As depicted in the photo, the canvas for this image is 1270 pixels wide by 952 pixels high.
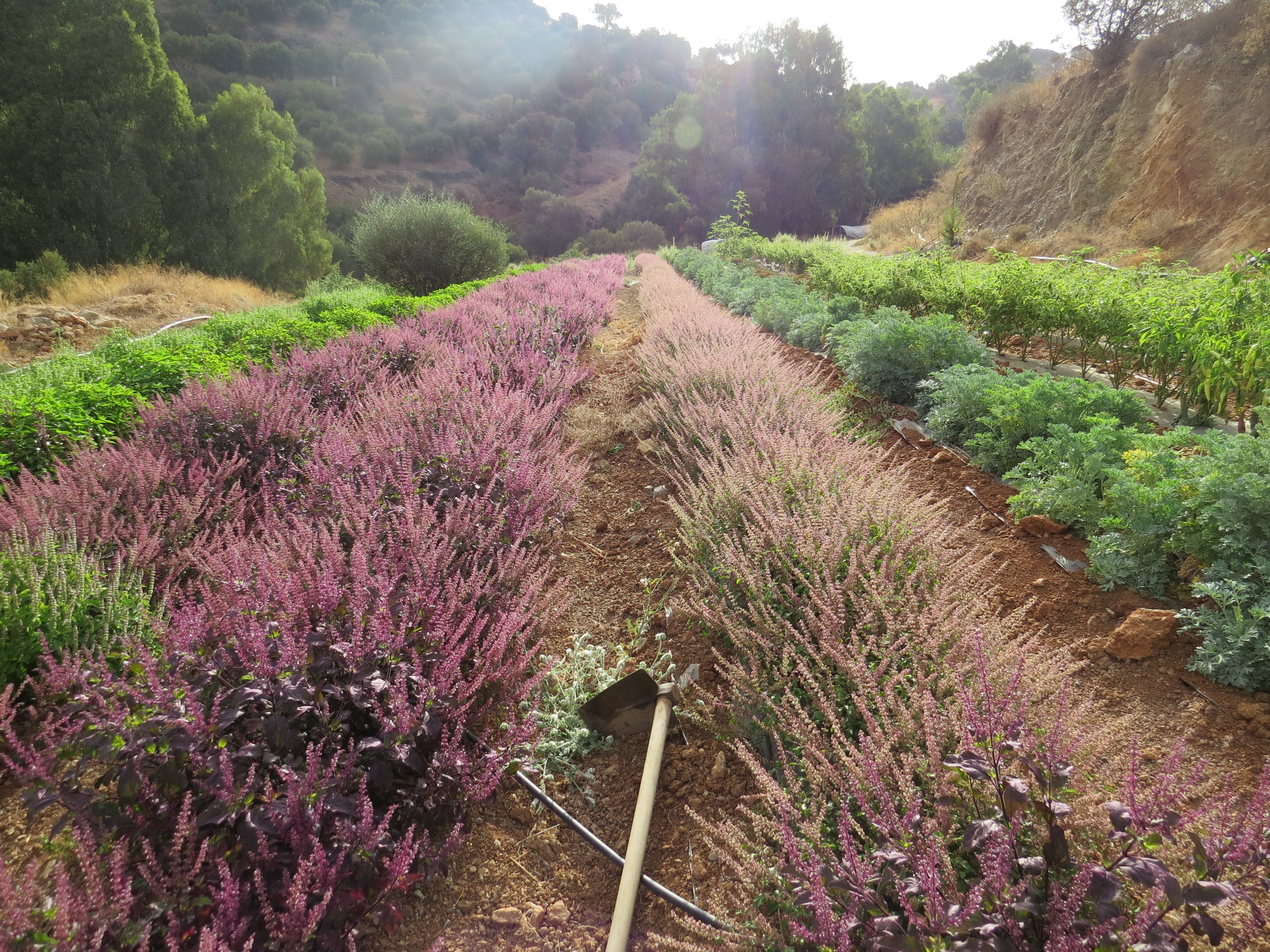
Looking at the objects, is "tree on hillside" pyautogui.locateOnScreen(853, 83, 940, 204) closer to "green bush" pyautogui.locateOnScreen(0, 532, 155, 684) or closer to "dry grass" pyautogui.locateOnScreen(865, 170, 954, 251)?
"dry grass" pyautogui.locateOnScreen(865, 170, 954, 251)

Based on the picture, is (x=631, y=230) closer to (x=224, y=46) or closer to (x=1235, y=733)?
(x=224, y=46)

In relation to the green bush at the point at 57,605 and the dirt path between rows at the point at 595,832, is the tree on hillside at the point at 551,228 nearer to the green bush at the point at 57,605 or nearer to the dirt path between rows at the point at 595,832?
the dirt path between rows at the point at 595,832

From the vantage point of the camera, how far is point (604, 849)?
171 cm

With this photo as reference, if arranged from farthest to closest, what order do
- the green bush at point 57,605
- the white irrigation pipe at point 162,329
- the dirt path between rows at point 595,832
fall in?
the white irrigation pipe at point 162,329 < the green bush at point 57,605 < the dirt path between rows at point 595,832

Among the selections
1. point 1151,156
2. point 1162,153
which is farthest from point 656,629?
point 1151,156

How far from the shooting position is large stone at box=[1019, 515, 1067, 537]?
114 inches

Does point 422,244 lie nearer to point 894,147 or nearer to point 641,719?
point 641,719

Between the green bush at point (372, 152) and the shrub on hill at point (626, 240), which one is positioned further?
the green bush at point (372, 152)

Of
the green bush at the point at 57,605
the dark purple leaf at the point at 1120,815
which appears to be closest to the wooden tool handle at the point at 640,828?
the dark purple leaf at the point at 1120,815

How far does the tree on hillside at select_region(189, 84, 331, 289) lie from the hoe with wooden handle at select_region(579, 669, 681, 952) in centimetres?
2249

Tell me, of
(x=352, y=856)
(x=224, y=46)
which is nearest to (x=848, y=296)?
(x=352, y=856)

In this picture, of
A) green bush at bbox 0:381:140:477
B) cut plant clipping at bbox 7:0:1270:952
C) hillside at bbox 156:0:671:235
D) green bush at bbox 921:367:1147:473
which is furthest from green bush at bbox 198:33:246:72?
green bush at bbox 921:367:1147:473

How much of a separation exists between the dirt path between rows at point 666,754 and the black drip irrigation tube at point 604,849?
0.11ft

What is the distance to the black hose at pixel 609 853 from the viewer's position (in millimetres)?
1505
